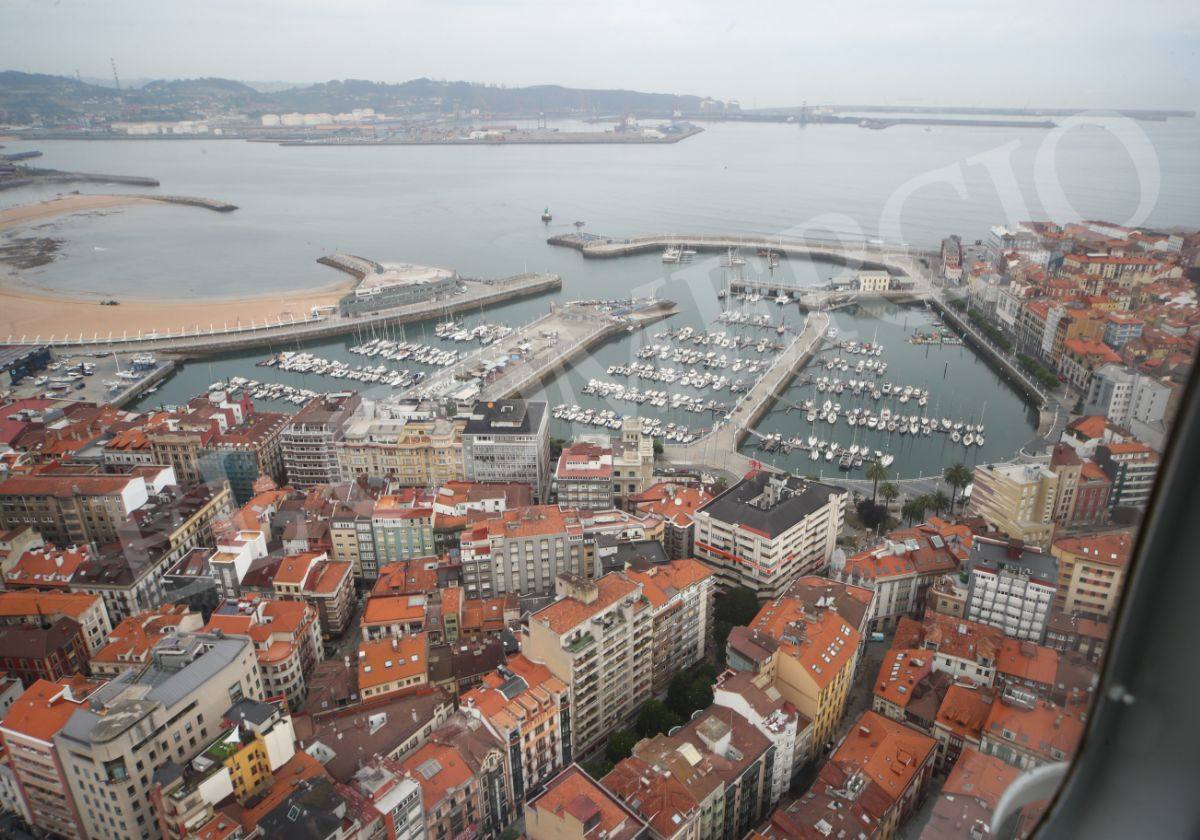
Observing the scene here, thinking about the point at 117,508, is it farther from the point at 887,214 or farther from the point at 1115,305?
the point at 887,214

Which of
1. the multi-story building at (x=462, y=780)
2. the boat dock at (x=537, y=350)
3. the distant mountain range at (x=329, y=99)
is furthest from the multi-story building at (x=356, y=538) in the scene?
the distant mountain range at (x=329, y=99)

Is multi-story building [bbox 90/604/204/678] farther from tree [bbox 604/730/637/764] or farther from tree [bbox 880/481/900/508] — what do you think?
tree [bbox 880/481/900/508]

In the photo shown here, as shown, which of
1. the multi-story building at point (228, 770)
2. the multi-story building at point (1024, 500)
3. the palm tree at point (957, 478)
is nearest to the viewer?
the multi-story building at point (228, 770)

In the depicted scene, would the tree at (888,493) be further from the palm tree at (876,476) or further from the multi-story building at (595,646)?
the multi-story building at (595,646)

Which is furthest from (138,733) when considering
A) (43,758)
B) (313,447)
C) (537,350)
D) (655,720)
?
(537,350)

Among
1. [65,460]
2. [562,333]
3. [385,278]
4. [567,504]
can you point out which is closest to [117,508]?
[65,460]

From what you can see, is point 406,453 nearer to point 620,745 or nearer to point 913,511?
point 620,745
